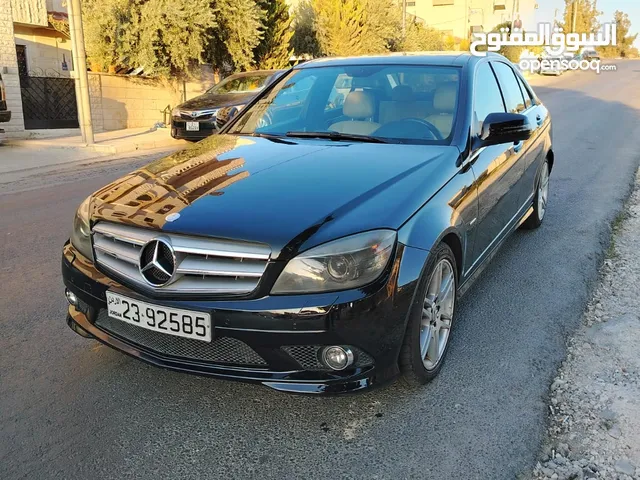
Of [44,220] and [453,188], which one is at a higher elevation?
[453,188]

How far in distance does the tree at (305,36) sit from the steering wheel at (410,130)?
22339mm

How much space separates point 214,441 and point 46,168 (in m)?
8.91

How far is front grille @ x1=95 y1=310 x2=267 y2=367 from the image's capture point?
261cm

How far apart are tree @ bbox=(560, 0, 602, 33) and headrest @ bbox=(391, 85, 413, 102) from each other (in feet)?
274

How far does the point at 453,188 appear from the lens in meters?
3.22

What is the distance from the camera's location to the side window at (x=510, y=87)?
15.7ft

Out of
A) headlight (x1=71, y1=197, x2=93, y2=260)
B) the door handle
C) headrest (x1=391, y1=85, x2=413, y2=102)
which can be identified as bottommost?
headlight (x1=71, y1=197, x2=93, y2=260)

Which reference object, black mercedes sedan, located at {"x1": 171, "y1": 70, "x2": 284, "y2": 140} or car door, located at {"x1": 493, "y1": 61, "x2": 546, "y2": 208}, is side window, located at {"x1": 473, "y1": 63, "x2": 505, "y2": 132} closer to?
car door, located at {"x1": 493, "y1": 61, "x2": 546, "y2": 208}

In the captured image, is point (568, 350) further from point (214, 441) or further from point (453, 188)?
point (214, 441)

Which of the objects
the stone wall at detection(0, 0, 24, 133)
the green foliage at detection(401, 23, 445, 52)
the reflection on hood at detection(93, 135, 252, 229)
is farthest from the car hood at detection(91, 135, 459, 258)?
the green foliage at detection(401, 23, 445, 52)

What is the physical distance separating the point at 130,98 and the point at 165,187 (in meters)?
14.8

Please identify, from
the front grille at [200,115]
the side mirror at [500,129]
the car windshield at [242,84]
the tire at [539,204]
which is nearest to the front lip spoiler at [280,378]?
the side mirror at [500,129]

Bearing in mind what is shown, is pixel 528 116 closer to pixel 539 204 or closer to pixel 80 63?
pixel 539 204

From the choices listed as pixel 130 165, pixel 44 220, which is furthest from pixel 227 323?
pixel 130 165
